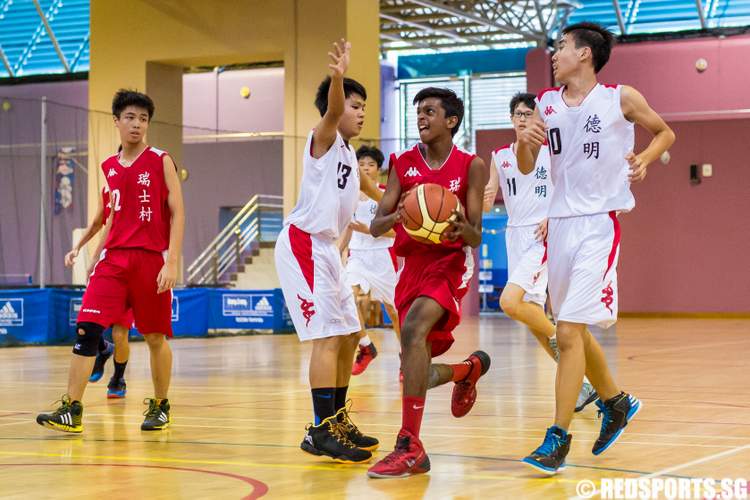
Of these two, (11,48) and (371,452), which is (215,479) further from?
(11,48)

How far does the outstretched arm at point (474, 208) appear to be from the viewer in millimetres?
4992

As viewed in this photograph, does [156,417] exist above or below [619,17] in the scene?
Answer: below

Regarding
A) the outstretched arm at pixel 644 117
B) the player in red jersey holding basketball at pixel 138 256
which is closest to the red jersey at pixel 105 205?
the player in red jersey holding basketball at pixel 138 256

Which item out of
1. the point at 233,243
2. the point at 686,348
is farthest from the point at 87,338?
the point at 233,243

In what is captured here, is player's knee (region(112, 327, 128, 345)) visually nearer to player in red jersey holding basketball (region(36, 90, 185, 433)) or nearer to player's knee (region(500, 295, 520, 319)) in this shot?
player in red jersey holding basketball (region(36, 90, 185, 433))

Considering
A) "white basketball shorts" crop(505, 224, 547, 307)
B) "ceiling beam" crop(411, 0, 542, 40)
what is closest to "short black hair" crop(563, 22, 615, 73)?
"white basketball shorts" crop(505, 224, 547, 307)

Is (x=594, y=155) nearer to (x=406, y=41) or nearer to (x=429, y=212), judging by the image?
(x=429, y=212)

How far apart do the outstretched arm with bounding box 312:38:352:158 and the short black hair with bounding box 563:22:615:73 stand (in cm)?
102

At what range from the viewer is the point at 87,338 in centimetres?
634

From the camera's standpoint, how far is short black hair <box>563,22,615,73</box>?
518 cm

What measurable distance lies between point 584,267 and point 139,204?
8.91ft

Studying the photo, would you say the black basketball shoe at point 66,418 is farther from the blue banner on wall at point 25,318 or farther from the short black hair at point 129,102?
the blue banner on wall at point 25,318

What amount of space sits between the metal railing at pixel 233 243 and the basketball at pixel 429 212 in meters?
15.4

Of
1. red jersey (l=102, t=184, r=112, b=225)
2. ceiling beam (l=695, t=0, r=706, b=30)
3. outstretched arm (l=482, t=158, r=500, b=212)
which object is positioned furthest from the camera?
ceiling beam (l=695, t=0, r=706, b=30)
